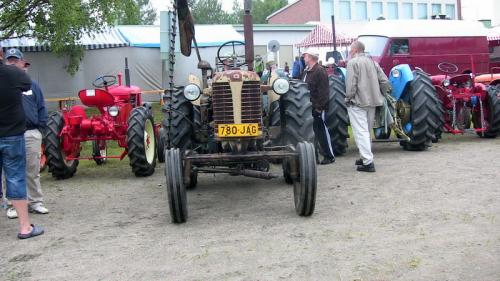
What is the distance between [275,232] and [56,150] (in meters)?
4.28

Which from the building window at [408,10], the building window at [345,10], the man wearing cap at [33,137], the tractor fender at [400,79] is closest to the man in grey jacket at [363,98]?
the tractor fender at [400,79]

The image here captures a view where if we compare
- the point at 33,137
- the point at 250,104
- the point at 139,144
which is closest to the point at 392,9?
the point at 139,144

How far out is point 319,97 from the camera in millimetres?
8695

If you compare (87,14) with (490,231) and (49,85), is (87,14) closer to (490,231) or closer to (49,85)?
(49,85)

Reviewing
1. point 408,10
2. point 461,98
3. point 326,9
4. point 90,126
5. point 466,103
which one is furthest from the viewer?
point 408,10

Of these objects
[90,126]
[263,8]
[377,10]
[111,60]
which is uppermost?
[263,8]

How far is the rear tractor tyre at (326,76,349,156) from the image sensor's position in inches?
367

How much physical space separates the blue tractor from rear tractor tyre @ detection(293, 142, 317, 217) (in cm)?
409

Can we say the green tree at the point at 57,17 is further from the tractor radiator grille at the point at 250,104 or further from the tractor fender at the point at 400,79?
the tractor radiator grille at the point at 250,104

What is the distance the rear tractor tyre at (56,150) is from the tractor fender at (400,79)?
5.28m

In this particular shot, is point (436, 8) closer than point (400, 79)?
No

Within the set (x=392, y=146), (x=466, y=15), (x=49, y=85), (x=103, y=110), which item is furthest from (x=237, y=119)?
(x=466, y=15)

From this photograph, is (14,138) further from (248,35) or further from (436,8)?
(436,8)

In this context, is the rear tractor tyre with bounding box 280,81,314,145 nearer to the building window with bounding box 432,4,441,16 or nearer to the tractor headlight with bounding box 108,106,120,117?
the tractor headlight with bounding box 108,106,120,117
